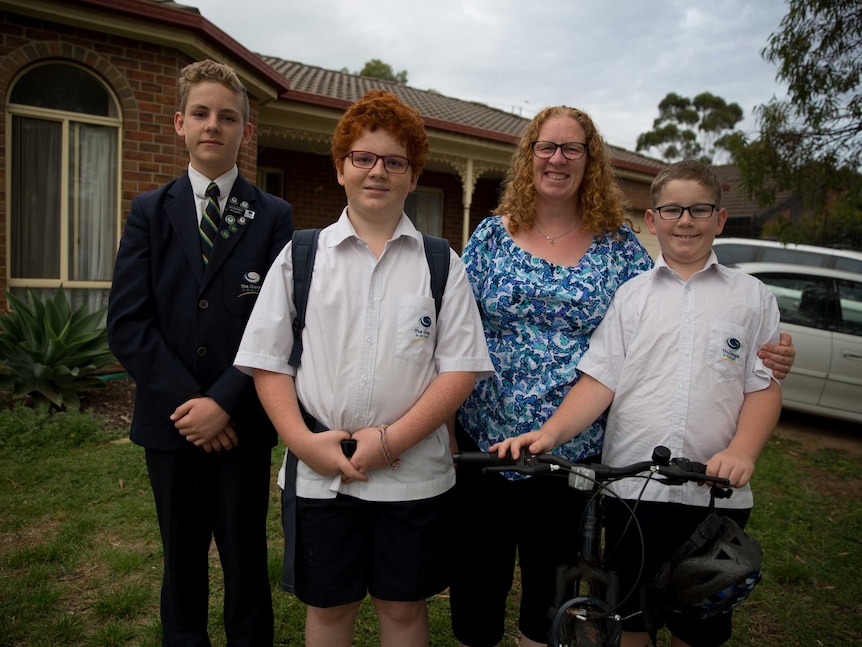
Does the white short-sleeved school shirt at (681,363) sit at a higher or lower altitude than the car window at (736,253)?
lower

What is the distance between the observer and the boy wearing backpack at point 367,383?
1.98 m

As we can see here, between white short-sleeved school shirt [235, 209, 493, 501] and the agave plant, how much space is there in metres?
4.33

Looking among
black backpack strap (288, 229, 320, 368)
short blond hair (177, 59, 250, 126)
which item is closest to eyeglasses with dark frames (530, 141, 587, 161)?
black backpack strap (288, 229, 320, 368)

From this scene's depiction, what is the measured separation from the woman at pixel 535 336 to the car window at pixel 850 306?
587 cm

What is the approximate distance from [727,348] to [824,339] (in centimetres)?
590

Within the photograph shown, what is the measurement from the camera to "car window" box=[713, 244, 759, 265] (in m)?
7.74

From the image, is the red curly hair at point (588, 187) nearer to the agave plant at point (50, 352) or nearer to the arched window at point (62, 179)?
the agave plant at point (50, 352)

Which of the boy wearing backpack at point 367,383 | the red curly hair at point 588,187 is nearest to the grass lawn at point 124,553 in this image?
the boy wearing backpack at point 367,383

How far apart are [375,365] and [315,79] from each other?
11521 millimetres

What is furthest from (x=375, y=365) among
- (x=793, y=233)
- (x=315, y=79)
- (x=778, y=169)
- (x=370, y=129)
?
(x=315, y=79)

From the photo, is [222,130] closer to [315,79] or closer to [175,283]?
[175,283]

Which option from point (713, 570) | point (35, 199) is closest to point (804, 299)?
point (713, 570)

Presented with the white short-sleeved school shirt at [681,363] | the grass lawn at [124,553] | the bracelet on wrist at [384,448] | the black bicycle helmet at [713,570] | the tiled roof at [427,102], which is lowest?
the grass lawn at [124,553]

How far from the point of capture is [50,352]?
5.48 meters
